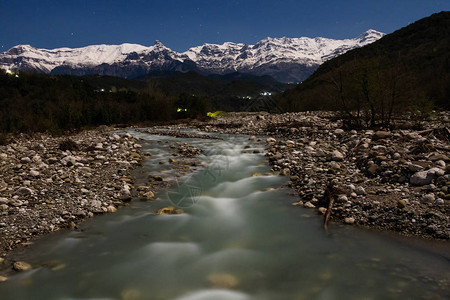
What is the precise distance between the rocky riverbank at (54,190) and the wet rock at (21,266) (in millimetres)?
425

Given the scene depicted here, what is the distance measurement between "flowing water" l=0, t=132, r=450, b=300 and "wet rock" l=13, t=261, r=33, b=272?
0.28ft

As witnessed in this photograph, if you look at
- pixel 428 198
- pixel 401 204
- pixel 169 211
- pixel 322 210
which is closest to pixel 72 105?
pixel 169 211

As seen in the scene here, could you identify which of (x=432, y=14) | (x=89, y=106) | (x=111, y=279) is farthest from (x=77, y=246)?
(x=432, y=14)

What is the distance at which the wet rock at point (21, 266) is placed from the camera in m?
3.26

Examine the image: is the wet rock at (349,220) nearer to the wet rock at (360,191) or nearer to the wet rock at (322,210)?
the wet rock at (322,210)

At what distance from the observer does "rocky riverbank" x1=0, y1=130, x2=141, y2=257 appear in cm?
422

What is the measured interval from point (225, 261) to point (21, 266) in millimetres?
2659

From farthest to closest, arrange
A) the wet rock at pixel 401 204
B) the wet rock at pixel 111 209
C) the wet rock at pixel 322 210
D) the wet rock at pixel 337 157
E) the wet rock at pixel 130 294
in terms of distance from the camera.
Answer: the wet rock at pixel 337 157
the wet rock at pixel 111 209
the wet rock at pixel 322 210
the wet rock at pixel 401 204
the wet rock at pixel 130 294

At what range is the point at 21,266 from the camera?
327 centimetres

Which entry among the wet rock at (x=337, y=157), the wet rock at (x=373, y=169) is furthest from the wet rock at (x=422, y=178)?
the wet rock at (x=337, y=157)

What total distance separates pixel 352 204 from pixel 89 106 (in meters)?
25.1

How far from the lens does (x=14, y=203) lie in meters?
4.65

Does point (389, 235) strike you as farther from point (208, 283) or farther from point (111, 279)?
point (111, 279)

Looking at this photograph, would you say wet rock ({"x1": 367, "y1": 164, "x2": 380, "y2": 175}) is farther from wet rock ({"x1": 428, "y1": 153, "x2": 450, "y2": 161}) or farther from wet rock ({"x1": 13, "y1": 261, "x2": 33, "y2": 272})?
wet rock ({"x1": 13, "y1": 261, "x2": 33, "y2": 272})
